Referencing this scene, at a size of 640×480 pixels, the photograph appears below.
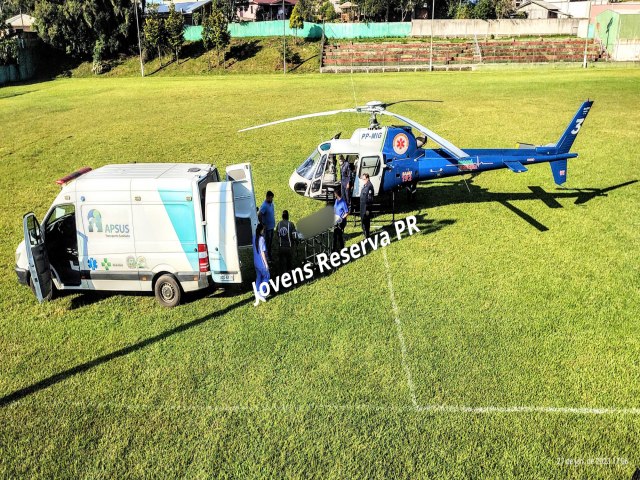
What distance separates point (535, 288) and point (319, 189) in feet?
25.8

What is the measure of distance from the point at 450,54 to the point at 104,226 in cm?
6303

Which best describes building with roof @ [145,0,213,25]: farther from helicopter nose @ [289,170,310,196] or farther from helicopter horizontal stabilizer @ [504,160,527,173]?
helicopter horizontal stabilizer @ [504,160,527,173]

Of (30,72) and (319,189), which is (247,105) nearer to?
(319,189)

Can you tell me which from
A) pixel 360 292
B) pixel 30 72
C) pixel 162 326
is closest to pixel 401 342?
pixel 360 292

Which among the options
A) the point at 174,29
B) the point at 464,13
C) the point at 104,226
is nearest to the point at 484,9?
the point at 464,13

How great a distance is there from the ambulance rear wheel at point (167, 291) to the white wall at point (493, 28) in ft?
244

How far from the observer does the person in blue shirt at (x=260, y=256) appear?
465 inches

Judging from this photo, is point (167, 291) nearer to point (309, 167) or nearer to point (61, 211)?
point (61, 211)

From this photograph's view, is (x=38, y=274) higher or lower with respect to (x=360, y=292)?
higher

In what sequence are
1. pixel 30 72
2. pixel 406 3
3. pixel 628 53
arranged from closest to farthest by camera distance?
pixel 628 53 < pixel 30 72 < pixel 406 3

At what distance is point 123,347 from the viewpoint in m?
10.8

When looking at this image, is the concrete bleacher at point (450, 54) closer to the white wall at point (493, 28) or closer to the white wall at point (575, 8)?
the white wall at point (493, 28)

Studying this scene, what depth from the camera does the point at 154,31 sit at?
217 feet
